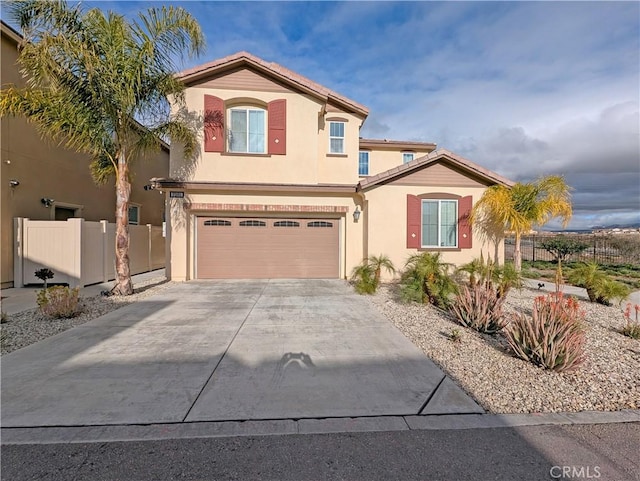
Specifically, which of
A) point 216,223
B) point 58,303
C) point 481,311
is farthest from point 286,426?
point 216,223

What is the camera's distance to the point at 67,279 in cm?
956

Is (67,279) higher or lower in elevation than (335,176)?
lower

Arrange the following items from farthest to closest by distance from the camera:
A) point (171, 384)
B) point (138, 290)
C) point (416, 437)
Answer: point (138, 290)
point (171, 384)
point (416, 437)

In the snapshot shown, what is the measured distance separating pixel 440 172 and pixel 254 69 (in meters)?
7.81

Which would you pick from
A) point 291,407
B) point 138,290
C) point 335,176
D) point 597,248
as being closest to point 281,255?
point 335,176

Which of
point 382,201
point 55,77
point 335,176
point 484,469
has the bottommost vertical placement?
point 484,469

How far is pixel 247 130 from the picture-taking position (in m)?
11.7

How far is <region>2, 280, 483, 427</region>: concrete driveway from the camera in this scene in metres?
3.35

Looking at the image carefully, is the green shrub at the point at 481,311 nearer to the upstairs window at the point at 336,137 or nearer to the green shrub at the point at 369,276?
the green shrub at the point at 369,276

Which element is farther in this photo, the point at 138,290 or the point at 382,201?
the point at 382,201

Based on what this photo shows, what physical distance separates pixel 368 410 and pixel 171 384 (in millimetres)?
2395

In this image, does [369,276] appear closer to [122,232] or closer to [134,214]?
[122,232]

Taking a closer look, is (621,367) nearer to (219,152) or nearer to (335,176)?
(335,176)

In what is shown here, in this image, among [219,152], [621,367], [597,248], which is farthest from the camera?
[597,248]
